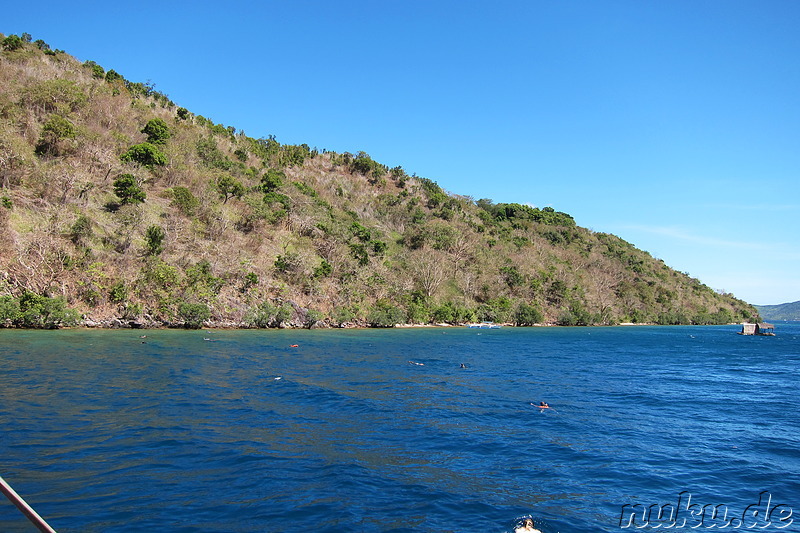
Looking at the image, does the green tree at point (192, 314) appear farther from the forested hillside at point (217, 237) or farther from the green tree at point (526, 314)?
the green tree at point (526, 314)

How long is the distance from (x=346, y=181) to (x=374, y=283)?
48968 mm

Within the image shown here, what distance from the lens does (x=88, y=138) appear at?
57.2 meters

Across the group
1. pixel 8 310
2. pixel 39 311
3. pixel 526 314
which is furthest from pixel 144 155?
pixel 526 314

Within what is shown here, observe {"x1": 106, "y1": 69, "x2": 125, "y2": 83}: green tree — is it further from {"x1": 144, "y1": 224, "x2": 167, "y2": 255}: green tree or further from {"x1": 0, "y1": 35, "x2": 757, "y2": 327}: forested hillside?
{"x1": 144, "y1": 224, "x2": 167, "y2": 255}: green tree

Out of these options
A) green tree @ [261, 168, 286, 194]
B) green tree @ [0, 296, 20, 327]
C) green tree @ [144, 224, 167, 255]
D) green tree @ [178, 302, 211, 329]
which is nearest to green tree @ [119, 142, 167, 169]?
green tree @ [261, 168, 286, 194]

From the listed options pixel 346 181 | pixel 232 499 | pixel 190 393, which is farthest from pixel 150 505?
pixel 346 181

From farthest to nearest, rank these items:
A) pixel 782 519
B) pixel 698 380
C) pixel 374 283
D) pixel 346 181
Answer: pixel 346 181 → pixel 374 283 → pixel 698 380 → pixel 782 519

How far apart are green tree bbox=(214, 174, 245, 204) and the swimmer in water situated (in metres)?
66.6

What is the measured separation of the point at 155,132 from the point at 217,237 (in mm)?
22752

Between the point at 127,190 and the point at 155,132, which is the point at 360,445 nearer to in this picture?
the point at 127,190

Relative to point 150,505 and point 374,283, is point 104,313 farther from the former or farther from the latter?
point 150,505

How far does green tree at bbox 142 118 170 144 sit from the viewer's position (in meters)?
67.9

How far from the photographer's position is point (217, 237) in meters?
58.6

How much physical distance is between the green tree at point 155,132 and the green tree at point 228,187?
33.9ft
